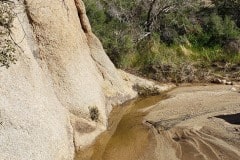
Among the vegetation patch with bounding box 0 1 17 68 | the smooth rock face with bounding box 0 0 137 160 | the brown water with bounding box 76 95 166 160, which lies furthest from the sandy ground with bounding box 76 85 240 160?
the vegetation patch with bounding box 0 1 17 68

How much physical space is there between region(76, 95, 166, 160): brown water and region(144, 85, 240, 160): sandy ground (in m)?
0.23

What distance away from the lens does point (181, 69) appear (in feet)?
54.1

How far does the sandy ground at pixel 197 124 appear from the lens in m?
10.9

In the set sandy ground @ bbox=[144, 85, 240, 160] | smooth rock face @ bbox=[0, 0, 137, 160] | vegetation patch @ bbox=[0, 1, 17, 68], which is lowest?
sandy ground @ bbox=[144, 85, 240, 160]

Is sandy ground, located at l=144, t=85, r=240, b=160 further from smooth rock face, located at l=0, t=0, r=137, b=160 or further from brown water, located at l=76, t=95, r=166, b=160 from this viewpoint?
smooth rock face, located at l=0, t=0, r=137, b=160

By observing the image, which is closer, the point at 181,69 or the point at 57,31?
the point at 57,31

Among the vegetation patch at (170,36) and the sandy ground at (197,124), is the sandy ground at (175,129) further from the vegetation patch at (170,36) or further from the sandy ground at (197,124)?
→ the vegetation patch at (170,36)

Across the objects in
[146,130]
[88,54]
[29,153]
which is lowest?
[146,130]

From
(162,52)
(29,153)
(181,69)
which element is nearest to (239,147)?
(29,153)

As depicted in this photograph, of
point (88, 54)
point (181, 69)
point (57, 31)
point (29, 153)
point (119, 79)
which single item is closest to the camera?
point (29, 153)

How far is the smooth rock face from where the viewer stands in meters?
9.30

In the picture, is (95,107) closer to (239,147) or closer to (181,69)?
(239,147)

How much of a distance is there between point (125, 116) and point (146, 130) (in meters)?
1.26

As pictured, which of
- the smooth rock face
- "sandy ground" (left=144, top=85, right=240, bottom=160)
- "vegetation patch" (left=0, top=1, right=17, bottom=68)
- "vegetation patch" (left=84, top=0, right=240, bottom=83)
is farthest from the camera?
"vegetation patch" (left=84, top=0, right=240, bottom=83)
